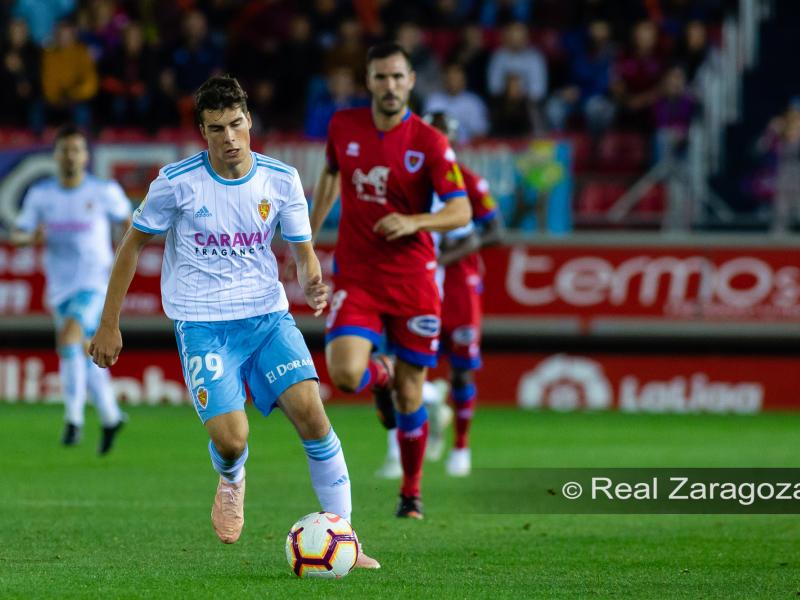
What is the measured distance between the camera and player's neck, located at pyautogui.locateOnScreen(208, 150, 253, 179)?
7.17 m

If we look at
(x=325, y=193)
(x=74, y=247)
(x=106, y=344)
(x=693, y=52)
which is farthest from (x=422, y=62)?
(x=106, y=344)

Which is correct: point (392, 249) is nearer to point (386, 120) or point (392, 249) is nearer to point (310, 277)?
point (386, 120)

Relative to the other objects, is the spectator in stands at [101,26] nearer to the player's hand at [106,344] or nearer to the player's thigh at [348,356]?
the player's thigh at [348,356]

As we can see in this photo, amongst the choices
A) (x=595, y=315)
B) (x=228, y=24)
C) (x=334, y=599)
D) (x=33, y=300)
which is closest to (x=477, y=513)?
(x=334, y=599)

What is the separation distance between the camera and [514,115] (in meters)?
17.9

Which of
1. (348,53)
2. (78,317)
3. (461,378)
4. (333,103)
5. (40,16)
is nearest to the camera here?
(461,378)

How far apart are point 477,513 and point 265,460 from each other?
3486 millimetres

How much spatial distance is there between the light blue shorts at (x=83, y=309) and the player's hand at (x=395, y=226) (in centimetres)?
549

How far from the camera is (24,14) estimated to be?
20.4m

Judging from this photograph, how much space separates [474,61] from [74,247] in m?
A: 6.84

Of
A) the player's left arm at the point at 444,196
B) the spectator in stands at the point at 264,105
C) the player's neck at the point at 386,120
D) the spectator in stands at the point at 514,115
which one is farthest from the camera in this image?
the spectator in stands at the point at 264,105

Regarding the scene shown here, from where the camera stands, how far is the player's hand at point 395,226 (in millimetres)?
8344

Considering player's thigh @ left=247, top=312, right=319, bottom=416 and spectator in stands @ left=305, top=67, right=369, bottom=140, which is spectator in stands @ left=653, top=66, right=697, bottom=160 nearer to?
spectator in stands @ left=305, top=67, right=369, bottom=140

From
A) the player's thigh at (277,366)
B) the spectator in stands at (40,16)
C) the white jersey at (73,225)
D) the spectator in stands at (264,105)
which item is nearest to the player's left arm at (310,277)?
the player's thigh at (277,366)
